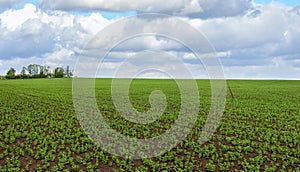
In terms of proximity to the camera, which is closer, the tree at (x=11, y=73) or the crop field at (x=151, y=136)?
the crop field at (x=151, y=136)

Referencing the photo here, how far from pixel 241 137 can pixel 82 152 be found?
8.09 metres

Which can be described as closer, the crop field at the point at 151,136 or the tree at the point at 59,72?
the crop field at the point at 151,136

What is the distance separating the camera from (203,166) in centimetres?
1369

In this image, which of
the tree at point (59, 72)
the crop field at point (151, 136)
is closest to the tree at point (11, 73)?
the tree at point (59, 72)

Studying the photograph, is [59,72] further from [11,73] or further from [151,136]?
[151,136]

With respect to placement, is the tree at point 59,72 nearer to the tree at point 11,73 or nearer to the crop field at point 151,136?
the tree at point 11,73

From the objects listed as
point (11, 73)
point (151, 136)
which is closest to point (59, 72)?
point (11, 73)

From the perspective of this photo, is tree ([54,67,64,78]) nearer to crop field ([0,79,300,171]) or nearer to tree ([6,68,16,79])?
tree ([6,68,16,79])

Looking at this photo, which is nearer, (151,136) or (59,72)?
(151,136)

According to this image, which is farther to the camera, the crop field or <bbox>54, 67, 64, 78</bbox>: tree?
<bbox>54, 67, 64, 78</bbox>: tree

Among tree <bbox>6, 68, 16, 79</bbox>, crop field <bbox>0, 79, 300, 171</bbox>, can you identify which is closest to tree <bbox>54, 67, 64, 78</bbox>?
tree <bbox>6, 68, 16, 79</bbox>

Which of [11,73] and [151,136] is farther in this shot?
[11,73]

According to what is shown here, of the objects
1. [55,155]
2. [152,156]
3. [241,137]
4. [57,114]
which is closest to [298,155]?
[241,137]

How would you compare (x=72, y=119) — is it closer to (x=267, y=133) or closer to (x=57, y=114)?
(x=57, y=114)
